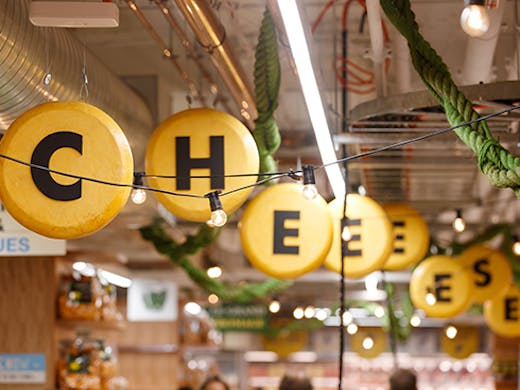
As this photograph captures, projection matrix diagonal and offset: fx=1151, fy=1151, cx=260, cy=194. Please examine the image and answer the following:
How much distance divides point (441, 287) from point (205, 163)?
471 centimetres

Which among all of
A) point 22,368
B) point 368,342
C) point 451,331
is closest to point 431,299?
point 22,368

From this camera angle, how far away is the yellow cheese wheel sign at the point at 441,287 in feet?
31.3

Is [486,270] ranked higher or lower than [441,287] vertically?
higher

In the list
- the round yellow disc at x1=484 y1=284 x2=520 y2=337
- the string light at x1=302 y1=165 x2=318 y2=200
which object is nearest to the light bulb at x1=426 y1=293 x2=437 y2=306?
the round yellow disc at x1=484 y1=284 x2=520 y2=337

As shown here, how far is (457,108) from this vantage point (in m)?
4.65

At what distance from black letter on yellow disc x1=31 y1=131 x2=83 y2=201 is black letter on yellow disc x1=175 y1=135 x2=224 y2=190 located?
0.80 meters

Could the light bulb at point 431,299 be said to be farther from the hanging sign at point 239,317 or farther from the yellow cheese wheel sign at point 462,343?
the hanging sign at point 239,317

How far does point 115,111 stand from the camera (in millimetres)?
6805

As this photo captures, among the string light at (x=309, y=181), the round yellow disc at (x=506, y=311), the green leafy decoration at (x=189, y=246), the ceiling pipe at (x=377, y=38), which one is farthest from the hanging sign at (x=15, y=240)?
the round yellow disc at (x=506, y=311)

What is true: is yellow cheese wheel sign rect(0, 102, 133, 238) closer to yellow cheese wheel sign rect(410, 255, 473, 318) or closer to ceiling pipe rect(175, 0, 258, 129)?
ceiling pipe rect(175, 0, 258, 129)

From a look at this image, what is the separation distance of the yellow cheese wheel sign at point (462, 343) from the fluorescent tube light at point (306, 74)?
1155 cm

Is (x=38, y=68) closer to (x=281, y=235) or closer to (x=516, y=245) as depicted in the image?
(x=281, y=235)

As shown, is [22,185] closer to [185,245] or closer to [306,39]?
[306,39]

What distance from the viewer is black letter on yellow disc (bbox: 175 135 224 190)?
5344 millimetres
